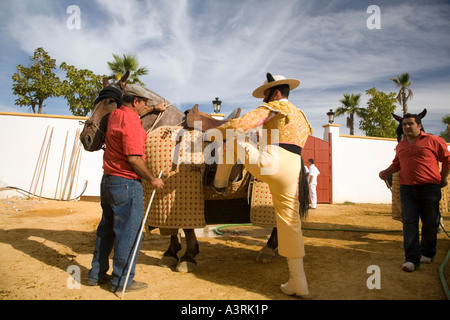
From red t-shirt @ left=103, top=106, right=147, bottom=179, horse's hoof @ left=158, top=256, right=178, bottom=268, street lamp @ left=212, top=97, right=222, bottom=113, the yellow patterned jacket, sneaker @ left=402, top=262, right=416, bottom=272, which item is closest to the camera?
the yellow patterned jacket

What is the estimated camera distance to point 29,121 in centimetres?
998

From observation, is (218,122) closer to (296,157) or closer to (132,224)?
(296,157)

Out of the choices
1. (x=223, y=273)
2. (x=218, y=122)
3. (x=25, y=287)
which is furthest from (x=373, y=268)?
(x=25, y=287)

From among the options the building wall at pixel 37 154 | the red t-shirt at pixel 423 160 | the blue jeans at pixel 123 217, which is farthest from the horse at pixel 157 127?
the building wall at pixel 37 154

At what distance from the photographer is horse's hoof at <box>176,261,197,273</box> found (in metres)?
3.24

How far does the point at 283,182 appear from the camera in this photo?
8.01 ft

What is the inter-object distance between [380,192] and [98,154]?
11.4 meters

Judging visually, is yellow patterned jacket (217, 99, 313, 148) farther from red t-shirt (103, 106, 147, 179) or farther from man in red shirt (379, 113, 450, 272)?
man in red shirt (379, 113, 450, 272)

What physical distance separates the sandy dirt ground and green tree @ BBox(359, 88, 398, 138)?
1774 centimetres

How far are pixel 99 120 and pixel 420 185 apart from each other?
11.8 ft

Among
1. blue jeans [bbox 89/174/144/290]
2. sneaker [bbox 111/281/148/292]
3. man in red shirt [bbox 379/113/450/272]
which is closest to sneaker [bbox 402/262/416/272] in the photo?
man in red shirt [bbox 379/113/450/272]

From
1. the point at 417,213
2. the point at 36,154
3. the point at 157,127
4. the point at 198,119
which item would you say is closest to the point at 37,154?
the point at 36,154

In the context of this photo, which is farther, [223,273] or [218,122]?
[218,122]
